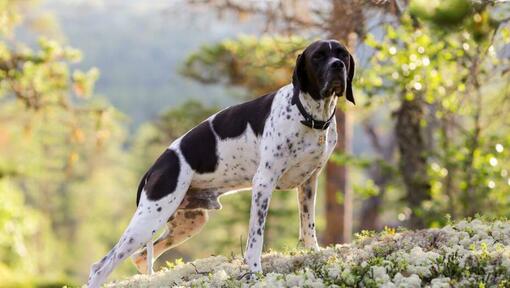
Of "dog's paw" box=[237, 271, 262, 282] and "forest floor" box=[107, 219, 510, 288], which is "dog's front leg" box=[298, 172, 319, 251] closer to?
"forest floor" box=[107, 219, 510, 288]

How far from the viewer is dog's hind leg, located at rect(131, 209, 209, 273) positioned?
Result: 743 centimetres

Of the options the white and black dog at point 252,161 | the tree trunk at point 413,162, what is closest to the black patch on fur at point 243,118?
the white and black dog at point 252,161

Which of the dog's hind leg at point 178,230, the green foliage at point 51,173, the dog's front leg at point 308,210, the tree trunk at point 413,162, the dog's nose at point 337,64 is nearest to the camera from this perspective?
the dog's nose at point 337,64

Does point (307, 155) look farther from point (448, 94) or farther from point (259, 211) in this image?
point (448, 94)

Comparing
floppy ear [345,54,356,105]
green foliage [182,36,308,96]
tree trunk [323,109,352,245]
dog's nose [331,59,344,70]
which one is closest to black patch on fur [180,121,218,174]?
floppy ear [345,54,356,105]

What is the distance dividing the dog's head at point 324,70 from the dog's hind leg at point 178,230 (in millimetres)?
1807

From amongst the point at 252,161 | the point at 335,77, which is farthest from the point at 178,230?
the point at 335,77

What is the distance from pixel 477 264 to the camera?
5.33 meters

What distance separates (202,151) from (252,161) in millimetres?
474

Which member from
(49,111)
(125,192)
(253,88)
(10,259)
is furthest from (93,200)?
(49,111)

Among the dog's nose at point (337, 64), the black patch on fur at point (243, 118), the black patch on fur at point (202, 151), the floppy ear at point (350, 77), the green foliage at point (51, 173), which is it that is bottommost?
the green foliage at point (51, 173)

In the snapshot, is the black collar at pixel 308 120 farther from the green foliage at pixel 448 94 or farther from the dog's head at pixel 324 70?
the green foliage at pixel 448 94

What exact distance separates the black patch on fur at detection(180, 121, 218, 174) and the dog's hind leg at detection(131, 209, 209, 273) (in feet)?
2.31

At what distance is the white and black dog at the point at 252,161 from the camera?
623 cm
